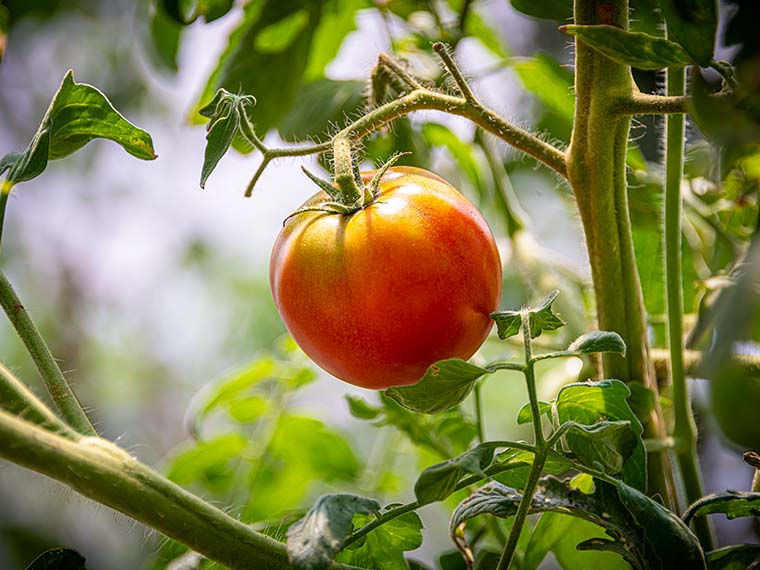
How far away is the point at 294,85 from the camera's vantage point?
2.14ft

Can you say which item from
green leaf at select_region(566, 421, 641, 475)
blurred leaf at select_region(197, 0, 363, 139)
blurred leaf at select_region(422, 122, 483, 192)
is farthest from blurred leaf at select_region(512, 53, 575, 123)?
green leaf at select_region(566, 421, 641, 475)

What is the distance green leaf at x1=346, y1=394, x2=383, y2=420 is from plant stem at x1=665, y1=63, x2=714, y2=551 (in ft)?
→ 0.67

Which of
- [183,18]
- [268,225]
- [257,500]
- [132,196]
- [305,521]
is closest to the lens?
[305,521]

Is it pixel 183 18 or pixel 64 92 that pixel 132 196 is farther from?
pixel 64 92

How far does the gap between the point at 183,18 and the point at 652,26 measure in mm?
327

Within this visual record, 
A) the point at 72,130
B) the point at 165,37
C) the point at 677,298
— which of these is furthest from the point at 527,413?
the point at 165,37

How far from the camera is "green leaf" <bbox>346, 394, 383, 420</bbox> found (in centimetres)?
55

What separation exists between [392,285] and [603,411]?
0.39 ft

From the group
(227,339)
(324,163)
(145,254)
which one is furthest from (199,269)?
(324,163)

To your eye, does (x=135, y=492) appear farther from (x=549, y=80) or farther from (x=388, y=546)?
(x=549, y=80)

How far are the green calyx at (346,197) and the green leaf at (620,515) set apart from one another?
15 centimetres

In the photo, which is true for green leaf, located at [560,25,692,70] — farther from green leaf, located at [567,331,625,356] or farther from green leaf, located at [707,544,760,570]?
green leaf, located at [707,544,760,570]

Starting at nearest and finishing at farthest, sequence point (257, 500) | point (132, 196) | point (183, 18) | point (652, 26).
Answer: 1. point (652, 26)
2. point (183, 18)
3. point (257, 500)
4. point (132, 196)

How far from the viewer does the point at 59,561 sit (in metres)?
0.34
